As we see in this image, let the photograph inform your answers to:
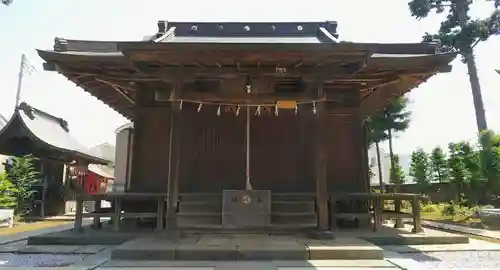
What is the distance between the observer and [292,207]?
7016 mm

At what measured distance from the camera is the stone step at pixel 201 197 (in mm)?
7051

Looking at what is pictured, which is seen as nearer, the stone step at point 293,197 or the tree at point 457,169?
the stone step at point 293,197

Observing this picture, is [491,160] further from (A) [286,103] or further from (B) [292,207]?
(A) [286,103]

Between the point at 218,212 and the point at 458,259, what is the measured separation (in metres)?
4.05

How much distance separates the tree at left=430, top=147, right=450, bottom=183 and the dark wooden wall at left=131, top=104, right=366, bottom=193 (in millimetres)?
10863

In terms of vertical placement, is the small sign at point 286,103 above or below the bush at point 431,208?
above

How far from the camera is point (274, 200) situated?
7160 mm

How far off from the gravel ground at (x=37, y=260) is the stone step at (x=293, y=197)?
363 cm

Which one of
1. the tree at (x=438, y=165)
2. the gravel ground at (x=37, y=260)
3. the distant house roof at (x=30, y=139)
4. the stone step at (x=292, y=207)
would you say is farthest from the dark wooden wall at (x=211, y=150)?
the tree at (x=438, y=165)

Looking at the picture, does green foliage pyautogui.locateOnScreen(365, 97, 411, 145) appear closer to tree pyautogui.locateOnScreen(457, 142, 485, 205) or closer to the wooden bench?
tree pyautogui.locateOnScreen(457, 142, 485, 205)

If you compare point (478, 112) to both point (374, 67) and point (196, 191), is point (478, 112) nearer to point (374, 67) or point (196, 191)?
point (374, 67)

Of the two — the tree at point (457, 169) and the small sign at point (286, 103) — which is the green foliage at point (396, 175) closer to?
the tree at point (457, 169)

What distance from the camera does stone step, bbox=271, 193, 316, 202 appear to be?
7.19 meters

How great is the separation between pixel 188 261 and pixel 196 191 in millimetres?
2670
